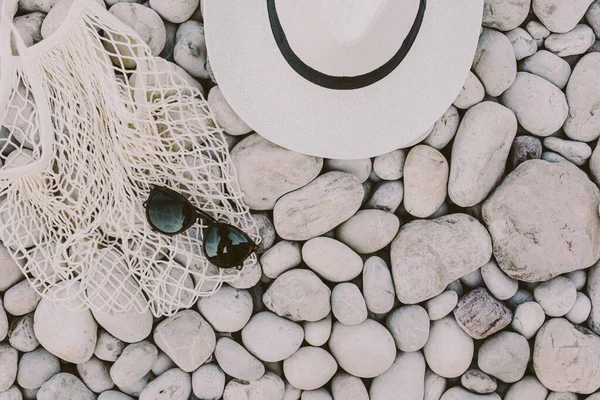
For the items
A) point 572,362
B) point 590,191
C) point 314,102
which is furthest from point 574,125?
point 314,102

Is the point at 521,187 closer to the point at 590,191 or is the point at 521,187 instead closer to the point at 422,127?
the point at 590,191

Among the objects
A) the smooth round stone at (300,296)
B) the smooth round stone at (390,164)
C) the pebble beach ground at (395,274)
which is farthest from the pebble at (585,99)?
the smooth round stone at (300,296)

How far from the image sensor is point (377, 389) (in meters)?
1.71

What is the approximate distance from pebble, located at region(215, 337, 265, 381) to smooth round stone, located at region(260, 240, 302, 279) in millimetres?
238

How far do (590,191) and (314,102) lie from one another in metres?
0.87

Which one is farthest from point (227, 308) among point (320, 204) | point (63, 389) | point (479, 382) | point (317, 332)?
point (479, 382)

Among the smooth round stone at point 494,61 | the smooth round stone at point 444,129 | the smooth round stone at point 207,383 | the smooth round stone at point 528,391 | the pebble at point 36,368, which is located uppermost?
the smooth round stone at point 494,61

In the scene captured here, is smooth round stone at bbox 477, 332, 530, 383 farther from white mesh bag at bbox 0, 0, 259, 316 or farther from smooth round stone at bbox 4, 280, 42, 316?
smooth round stone at bbox 4, 280, 42, 316

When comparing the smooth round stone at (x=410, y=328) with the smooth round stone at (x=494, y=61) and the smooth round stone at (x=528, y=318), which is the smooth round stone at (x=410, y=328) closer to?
the smooth round stone at (x=528, y=318)

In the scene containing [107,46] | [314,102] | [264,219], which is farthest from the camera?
[264,219]

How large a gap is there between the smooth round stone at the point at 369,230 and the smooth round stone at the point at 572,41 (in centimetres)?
64

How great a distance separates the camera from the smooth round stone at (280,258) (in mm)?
1692

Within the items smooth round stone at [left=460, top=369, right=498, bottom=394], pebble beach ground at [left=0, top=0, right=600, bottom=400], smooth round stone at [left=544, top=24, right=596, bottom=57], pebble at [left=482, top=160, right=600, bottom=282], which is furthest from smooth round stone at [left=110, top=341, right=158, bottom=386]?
smooth round stone at [left=544, top=24, right=596, bottom=57]

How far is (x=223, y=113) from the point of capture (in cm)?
162
